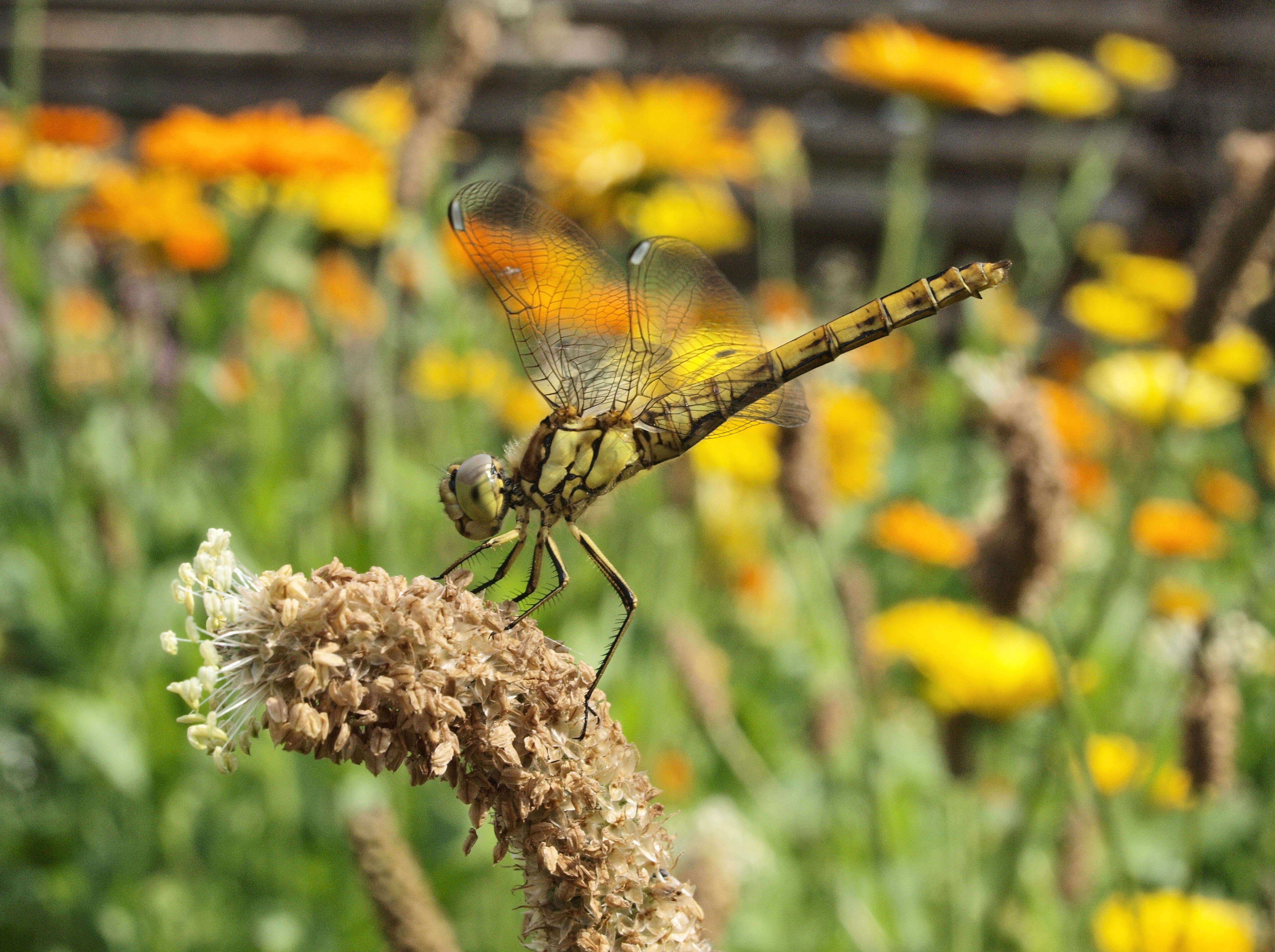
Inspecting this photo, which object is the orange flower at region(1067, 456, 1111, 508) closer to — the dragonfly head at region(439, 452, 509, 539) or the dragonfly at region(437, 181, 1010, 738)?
the dragonfly at region(437, 181, 1010, 738)

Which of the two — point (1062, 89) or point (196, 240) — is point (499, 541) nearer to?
point (196, 240)

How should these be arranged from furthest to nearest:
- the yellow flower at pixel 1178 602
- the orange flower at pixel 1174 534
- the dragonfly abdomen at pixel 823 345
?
the orange flower at pixel 1174 534
the yellow flower at pixel 1178 602
the dragonfly abdomen at pixel 823 345

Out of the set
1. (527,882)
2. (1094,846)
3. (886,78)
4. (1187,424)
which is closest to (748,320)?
(527,882)

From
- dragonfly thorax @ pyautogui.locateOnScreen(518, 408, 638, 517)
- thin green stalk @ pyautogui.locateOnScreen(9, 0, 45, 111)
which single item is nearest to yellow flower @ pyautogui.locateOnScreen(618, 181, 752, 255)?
thin green stalk @ pyautogui.locateOnScreen(9, 0, 45, 111)

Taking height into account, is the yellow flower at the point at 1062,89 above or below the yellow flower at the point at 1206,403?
above

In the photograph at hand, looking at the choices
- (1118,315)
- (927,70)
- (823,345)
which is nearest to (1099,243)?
(1118,315)

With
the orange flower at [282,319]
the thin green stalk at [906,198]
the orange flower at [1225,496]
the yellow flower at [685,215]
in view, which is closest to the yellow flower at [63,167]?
the orange flower at [282,319]

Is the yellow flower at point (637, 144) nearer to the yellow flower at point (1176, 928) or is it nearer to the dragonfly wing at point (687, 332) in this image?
the dragonfly wing at point (687, 332)
